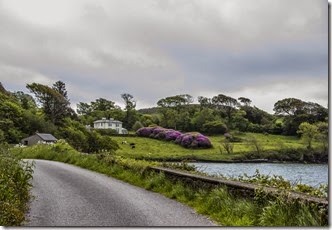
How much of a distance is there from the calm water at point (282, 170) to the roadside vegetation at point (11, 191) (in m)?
3.12

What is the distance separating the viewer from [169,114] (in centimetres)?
626

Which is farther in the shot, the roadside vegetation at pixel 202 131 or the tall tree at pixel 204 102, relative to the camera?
the tall tree at pixel 204 102

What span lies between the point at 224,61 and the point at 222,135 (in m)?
1.05

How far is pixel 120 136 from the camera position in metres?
6.76

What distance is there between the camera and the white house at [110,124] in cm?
655

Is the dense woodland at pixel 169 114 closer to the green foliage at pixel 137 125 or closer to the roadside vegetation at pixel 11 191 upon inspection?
the green foliage at pixel 137 125

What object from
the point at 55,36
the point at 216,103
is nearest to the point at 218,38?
the point at 216,103

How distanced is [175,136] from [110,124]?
1.11m

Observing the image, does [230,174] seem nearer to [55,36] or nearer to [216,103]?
[216,103]

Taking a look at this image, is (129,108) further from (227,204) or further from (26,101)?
(227,204)

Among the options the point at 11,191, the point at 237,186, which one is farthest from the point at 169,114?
the point at 11,191

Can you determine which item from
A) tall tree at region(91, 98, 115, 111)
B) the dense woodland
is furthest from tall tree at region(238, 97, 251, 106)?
tall tree at region(91, 98, 115, 111)

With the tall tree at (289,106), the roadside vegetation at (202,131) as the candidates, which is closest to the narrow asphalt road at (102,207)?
the roadside vegetation at (202,131)

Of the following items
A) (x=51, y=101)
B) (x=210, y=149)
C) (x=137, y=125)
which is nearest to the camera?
(x=137, y=125)
